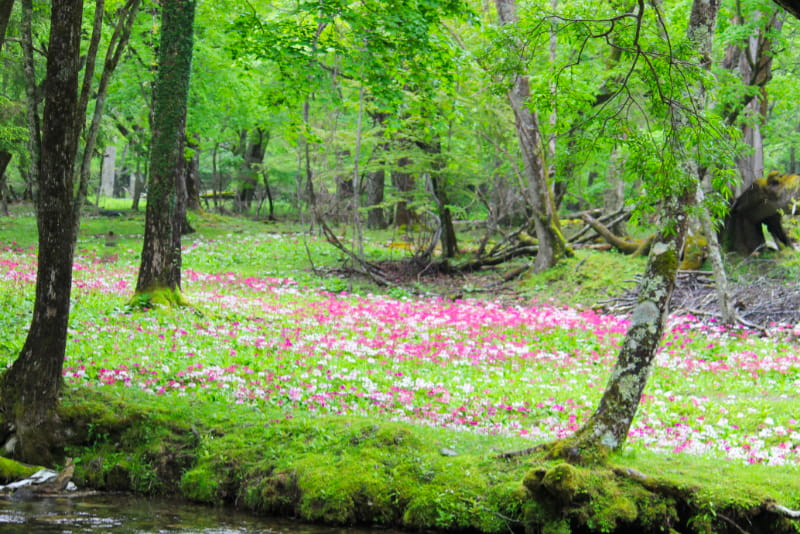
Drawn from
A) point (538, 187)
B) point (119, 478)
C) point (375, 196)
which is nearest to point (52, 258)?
point (119, 478)

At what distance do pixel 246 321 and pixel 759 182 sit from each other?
552 inches

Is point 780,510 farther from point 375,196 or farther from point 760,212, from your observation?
point 375,196

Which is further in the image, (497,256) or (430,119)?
(497,256)

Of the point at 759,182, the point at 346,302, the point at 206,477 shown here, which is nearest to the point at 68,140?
the point at 206,477

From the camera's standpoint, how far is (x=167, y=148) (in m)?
12.3

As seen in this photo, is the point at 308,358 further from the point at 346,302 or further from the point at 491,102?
the point at 491,102

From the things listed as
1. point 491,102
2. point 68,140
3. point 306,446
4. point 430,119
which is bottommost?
point 306,446

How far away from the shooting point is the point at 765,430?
823cm

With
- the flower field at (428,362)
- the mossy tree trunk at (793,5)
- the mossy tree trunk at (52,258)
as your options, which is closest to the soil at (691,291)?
the flower field at (428,362)

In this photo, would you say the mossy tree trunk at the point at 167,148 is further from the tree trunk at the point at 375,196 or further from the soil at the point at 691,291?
the tree trunk at the point at 375,196

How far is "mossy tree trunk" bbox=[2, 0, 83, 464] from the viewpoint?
6676 mm

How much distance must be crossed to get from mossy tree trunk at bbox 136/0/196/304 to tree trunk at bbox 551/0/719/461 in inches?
369

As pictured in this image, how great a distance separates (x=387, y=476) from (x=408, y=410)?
94.6 inches

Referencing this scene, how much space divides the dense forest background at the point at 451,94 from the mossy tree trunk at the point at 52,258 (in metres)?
2.18
